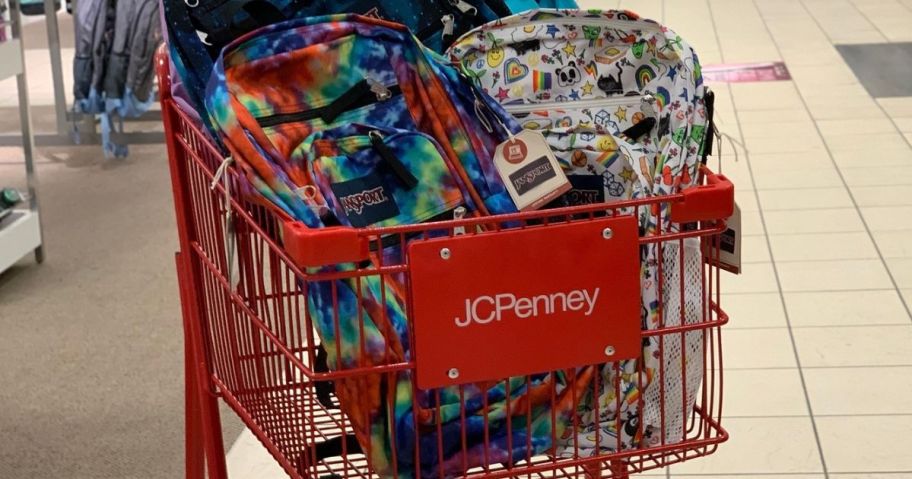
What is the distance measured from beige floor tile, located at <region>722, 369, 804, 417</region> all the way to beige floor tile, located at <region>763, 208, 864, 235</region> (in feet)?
3.88

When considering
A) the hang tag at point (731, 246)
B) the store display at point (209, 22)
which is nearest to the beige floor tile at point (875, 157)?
the hang tag at point (731, 246)

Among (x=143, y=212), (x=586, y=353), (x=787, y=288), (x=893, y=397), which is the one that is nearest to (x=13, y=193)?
(x=143, y=212)

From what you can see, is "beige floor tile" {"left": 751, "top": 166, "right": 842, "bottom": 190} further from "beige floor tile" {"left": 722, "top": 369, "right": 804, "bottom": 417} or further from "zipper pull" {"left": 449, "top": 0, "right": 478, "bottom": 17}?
"zipper pull" {"left": 449, "top": 0, "right": 478, "bottom": 17}

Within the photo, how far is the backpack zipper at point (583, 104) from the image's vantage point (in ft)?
5.45

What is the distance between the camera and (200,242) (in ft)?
5.40

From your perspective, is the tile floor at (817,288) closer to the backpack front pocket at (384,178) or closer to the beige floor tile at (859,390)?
the beige floor tile at (859,390)

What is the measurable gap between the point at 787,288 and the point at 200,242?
253 centimetres

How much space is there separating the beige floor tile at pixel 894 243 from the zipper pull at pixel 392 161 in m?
2.86

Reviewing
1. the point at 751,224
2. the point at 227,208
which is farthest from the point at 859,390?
the point at 227,208

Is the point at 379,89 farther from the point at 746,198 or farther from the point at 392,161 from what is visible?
the point at 746,198

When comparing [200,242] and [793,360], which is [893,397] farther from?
[200,242]

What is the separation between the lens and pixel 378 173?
1490 mm

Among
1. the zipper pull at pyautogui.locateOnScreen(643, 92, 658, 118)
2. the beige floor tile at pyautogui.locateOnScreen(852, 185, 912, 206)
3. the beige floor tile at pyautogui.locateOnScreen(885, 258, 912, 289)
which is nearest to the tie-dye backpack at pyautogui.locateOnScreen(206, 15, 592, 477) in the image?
the zipper pull at pyautogui.locateOnScreen(643, 92, 658, 118)

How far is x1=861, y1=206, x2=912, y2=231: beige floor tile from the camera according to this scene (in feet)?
13.8
